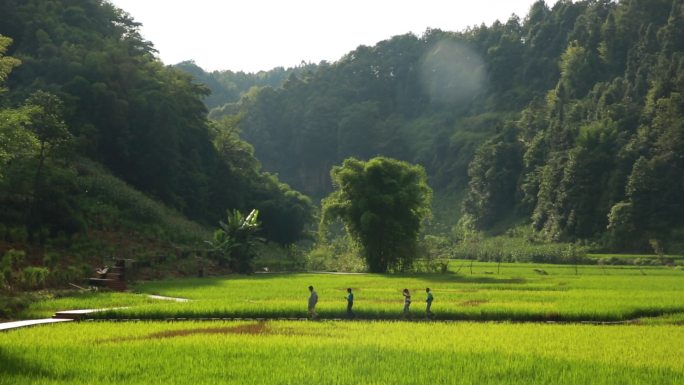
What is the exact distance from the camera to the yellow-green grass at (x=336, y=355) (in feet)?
41.4

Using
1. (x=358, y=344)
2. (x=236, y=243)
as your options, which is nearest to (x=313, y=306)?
(x=358, y=344)

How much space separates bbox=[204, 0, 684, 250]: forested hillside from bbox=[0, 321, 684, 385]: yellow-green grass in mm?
58341

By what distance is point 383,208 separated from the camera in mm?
58844

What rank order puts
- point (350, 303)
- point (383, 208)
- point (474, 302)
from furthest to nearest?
point (383, 208) < point (474, 302) < point (350, 303)

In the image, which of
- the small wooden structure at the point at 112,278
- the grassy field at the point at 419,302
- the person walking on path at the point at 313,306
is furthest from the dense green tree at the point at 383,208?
the person walking on path at the point at 313,306

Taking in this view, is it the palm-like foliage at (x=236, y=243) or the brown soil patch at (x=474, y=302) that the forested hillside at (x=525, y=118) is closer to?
the palm-like foliage at (x=236, y=243)

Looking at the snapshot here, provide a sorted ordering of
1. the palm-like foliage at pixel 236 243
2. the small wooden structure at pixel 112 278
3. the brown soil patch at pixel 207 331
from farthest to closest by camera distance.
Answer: the palm-like foliage at pixel 236 243 → the small wooden structure at pixel 112 278 → the brown soil patch at pixel 207 331

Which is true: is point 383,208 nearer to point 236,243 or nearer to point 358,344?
point 236,243

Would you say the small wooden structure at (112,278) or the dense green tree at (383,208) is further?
the dense green tree at (383,208)

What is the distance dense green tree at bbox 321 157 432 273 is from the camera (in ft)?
191

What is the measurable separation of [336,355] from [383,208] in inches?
1750

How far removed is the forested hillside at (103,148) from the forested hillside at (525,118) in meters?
12.3

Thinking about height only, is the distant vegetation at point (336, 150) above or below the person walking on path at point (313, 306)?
above

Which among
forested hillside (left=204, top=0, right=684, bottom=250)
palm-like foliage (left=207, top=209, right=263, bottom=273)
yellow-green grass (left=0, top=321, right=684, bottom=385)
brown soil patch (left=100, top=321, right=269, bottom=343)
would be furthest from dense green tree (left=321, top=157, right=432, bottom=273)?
yellow-green grass (left=0, top=321, right=684, bottom=385)
